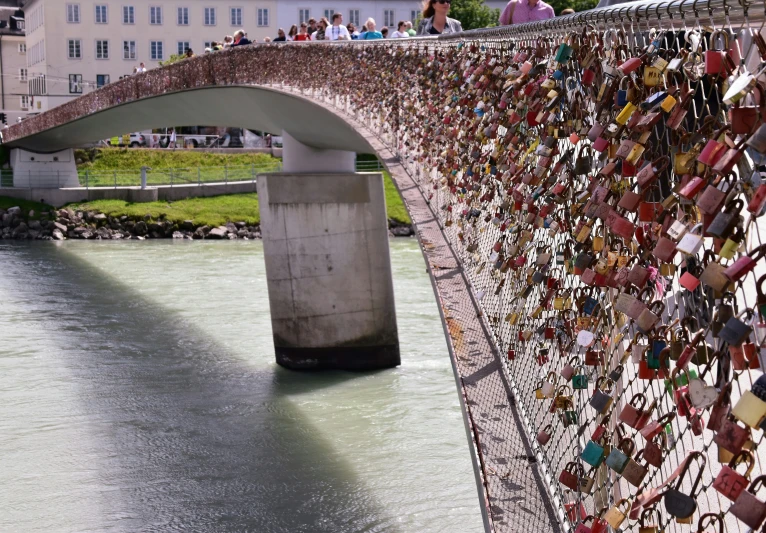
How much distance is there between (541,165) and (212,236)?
31.3 metres

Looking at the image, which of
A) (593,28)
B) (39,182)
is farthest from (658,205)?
(39,182)

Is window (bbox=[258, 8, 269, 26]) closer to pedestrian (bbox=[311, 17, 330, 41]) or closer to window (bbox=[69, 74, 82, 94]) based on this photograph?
window (bbox=[69, 74, 82, 94])

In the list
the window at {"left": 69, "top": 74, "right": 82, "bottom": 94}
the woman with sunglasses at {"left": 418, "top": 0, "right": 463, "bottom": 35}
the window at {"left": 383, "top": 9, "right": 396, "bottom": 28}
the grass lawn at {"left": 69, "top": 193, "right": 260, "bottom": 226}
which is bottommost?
the grass lawn at {"left": 69, "top": 193, "right": 260, "bottom": 226}

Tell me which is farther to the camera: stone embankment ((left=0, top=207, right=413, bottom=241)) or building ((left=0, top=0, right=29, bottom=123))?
building ((left=0, top=0, right=29, bottom=123))

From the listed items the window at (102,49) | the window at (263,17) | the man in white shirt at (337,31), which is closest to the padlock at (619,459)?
the man in white shirt at (337,31)

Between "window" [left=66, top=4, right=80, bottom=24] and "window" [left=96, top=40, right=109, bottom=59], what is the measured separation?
1662 mm

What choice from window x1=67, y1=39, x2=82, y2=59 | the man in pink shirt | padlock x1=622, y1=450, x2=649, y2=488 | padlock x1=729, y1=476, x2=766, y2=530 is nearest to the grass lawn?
window x1=67, y1=39, x2=82, y2=59

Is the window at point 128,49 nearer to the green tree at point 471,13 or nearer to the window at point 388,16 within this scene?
the window at point 388,16

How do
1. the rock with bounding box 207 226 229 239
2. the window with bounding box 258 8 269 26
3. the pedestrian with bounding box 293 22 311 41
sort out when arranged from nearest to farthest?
1. the pedestrian with bounding box 293 22 311 41
2. the rock with bounding box 207 226 229 239
3. the window with bounding box 258 8 269 26

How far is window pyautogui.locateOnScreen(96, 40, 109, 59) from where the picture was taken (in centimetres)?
5856

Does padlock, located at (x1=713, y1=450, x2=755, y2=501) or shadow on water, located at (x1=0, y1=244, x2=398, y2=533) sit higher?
padlock, located at (x1=713, y1=450, x2=755, y2=501)

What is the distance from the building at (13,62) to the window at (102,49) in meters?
7.45

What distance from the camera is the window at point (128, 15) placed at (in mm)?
58125

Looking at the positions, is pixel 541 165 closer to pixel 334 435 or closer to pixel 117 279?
pixel 334 435
